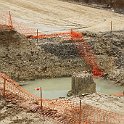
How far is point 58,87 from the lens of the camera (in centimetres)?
2141

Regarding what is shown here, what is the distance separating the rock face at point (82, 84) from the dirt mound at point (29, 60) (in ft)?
9.38

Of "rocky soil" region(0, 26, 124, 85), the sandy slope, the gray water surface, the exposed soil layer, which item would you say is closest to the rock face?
the gray water surface

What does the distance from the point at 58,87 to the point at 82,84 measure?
241 cm

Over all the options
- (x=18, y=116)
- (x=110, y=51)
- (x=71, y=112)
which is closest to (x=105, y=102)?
(x=71, y=112)

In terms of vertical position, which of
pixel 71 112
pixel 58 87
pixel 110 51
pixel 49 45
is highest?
pixel 49 45

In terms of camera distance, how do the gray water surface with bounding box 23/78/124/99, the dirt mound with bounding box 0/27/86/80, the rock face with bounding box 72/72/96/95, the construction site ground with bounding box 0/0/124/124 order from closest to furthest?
the construction site ground with bounding box 0/0/124/124 → the rock face with bounding box 72/72/96/95 → the gray water surface with bounding box 23/78/124/99 → the dirt mound with bounding box 0/27/86/80

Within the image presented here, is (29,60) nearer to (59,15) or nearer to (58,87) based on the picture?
(58,87)

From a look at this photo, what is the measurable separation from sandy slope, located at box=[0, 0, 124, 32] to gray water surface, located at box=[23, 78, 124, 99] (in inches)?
201

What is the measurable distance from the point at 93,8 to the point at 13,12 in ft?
18.3

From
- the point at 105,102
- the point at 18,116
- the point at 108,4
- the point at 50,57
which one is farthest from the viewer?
the point at 108,4

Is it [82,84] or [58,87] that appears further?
[58,87]

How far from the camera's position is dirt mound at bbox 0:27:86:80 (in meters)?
21.8

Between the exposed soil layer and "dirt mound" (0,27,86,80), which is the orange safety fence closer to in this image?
"dirt mound" (0,27,86,80)

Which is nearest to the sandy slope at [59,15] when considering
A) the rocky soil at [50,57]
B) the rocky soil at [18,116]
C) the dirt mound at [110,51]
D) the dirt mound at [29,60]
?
the dirt mound at [110,51]
